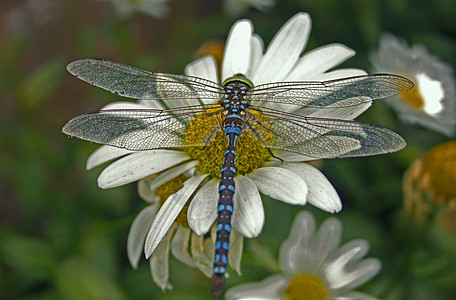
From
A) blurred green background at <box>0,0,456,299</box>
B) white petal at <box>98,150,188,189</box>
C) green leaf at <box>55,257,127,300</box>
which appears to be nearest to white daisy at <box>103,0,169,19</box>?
blurred green background at <box>0,0,456,299</box>

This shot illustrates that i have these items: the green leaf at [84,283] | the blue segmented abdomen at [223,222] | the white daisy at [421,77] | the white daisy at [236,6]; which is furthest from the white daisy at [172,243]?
the white daisy at [236,6]

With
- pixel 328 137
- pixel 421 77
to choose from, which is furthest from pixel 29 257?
pixel 421 77

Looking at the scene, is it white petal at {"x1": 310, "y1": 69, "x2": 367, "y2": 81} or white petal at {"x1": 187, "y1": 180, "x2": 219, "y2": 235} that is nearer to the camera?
white petal at {"x1": 187, "y1": 180, "x2": 219, "y2": 235}

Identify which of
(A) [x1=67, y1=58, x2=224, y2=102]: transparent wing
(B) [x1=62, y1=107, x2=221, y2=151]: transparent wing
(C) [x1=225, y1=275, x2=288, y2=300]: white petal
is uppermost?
(A) [x1=67, y1=58, x2=224, y2=102]: transparent wing

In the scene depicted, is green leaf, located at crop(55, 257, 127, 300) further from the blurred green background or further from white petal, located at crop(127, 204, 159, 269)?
white petal, located at crop(127, 204, 159, 269)

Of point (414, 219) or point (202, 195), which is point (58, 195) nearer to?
point (202, 195)

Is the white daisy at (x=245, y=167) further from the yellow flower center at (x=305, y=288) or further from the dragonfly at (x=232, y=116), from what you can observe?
the yellow flower center at (x=305, y=288)

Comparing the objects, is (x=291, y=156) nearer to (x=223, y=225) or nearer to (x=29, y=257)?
(x=223, y=225)
